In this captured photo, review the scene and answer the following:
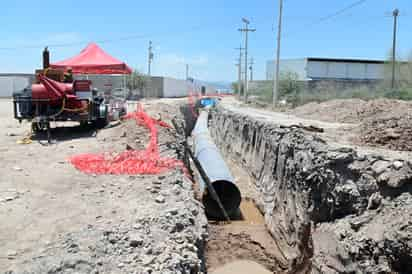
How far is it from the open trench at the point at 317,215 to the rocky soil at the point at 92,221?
1.57 m

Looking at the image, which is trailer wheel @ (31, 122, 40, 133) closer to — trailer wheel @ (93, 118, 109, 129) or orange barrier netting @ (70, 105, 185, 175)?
trailer wheel @ (93, 118, 109, 129)

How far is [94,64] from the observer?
40.2 ft

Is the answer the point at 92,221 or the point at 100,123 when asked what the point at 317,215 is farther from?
the point at 100,123

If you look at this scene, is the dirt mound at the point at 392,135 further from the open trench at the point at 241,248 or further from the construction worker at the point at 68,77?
the construction worker at the point at 68,77

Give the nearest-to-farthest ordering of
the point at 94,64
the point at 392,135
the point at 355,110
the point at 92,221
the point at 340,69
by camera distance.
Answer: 1. the point at 92,221
2. the point at 392,135
3. the point at 94,64
4. the point at 355,110
5. the point at 340,69

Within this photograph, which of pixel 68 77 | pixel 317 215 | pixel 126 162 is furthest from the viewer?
pixel 68 77

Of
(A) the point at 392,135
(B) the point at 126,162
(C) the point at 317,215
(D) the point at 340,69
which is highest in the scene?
(D) the point at 340,69

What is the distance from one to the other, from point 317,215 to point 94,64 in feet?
30.0

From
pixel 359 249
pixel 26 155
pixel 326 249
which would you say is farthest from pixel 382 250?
pixel 26 155

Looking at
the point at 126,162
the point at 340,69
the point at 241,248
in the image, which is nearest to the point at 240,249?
the point at 241,248

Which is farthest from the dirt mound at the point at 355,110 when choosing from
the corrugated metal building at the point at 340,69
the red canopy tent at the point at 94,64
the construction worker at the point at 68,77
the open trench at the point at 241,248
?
the corrugated metal building at the point at 340,69

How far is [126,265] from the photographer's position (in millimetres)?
3234

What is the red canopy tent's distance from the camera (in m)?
12.2

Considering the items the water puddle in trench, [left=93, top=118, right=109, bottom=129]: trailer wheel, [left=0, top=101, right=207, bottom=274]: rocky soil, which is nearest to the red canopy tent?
[left=93, top=118, right=109, bottom=129]: trailer wheel
